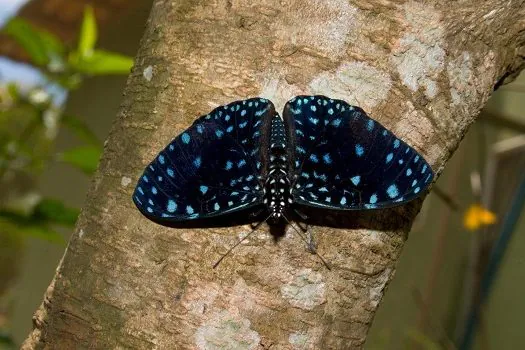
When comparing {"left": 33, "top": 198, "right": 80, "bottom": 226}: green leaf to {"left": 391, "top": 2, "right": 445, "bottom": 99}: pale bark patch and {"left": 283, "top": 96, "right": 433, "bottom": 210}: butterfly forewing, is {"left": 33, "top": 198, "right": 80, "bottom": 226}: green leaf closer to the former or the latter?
{"left": 283, "top": 96, "right": 433, "bottom": 210}: butterfly forewing

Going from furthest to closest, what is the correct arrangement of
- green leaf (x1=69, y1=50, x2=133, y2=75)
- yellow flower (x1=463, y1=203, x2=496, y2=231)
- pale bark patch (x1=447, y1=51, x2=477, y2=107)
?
yellow flower (x1=463, y1=203, x2=496, y2=231) < green leaf (x1=69, y1=50, x2=133, y2=75) < pale bark patch (x1=447, y1=51, x2=477, y2=107)

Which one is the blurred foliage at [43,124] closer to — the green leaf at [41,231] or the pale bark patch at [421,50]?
the green leaf at [41,231]

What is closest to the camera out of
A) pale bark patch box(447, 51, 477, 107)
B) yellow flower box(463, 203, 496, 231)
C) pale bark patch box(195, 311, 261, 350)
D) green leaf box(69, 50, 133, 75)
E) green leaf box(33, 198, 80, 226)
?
pale bark patch box(195, 311, 261, 350)

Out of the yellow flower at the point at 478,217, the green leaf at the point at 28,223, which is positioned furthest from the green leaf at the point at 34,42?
the yellow flower at the point at 478,217

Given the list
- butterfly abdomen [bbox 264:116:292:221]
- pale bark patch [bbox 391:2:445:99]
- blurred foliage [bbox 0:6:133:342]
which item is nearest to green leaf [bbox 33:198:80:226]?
blurred foliage [bbox 0:6:133:342]

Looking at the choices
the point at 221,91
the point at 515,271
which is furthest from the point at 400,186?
the point at 515,271

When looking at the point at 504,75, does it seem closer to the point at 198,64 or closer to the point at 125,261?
the point at 198,64

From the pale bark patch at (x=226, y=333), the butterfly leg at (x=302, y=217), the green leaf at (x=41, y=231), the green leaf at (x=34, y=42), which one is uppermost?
the green leaf at (x=34, y=42)

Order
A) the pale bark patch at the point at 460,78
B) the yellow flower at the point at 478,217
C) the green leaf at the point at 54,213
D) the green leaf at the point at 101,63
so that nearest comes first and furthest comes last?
1. the pale bark patch at the point at 460,78
2. the green leaf at the point at 54,213
3. the green leaf at the point at 101,63
4. the yellow flower at the point at 478,217

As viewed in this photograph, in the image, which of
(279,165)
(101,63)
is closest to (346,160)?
(279,165)

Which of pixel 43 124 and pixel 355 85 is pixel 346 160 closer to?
pixel 355 85
